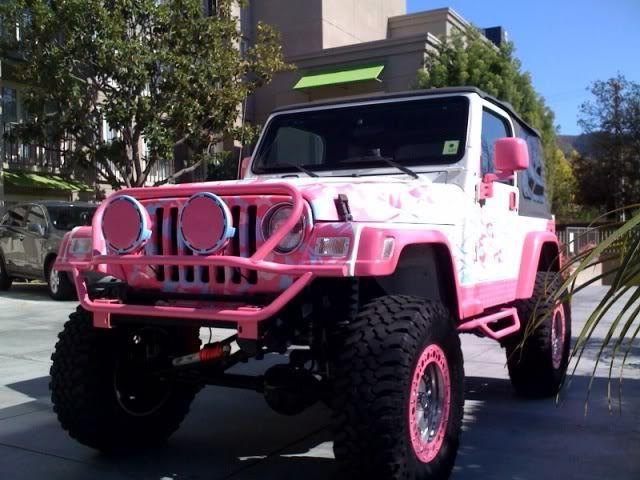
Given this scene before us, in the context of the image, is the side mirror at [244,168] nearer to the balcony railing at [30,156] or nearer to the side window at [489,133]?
the side window at [489,133]

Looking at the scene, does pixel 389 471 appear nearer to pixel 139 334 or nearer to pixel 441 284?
pixel 441 284

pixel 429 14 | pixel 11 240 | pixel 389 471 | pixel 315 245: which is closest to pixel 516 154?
pixel 315 245

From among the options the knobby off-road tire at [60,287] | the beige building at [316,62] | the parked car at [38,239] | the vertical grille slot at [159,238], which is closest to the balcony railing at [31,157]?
the beige building at [316,62]

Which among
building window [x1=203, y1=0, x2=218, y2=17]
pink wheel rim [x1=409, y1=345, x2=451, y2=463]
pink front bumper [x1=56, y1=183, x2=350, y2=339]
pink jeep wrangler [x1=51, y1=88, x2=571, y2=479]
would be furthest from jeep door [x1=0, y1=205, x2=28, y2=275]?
pink wheel rim [x1=409, y1=345, x2=451, y2=463]

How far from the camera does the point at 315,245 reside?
3344 millimetres

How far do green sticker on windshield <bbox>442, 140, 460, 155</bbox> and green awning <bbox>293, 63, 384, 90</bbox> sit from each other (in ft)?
58.0

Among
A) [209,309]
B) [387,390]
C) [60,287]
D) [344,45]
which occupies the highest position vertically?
[344,45]

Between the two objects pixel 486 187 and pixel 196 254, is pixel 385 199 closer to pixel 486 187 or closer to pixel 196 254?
pixel 196 254

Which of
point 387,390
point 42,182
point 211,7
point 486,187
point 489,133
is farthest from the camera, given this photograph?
point 211,7

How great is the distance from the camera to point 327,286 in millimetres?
3512

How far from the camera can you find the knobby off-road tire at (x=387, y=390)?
3201 mm

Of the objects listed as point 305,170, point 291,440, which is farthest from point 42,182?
point 291,440

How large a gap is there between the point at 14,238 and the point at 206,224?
1096 centimetres

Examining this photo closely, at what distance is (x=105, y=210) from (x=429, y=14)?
23935mm
